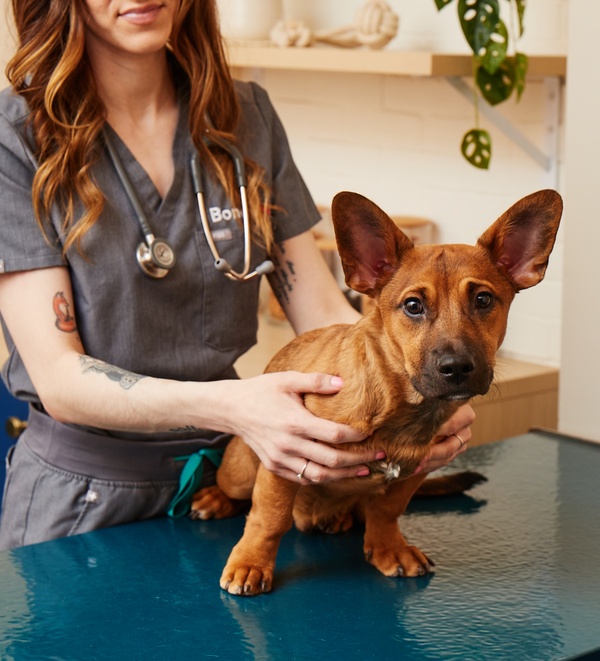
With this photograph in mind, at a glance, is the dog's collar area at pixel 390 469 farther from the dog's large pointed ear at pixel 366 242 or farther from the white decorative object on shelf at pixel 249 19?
the white decorative object on shelf at pixel 249 19

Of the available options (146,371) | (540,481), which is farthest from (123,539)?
(540,481)

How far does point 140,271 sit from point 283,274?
0.29 m

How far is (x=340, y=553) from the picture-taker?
1.33 metres

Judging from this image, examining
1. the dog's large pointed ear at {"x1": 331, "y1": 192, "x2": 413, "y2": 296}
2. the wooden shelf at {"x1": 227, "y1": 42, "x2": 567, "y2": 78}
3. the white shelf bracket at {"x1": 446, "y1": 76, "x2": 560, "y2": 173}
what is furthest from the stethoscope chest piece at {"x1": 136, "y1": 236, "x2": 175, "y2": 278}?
the white shelf bracket at {"x1": 446, "y1": 76, "x2": 560, "y2": 173}

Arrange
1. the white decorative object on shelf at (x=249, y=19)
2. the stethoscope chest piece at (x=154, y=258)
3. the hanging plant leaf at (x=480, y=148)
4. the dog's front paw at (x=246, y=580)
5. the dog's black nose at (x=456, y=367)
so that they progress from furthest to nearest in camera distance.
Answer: the white decorative object on shelf at (x=249, y=19) → the hanging plant leaf at (x=480, y=148) → the stethoscope chest piece at (x=154, y=258) → the dog's front paw at (x=246, y=580) → the dog's black nose at (x=456, y=367)

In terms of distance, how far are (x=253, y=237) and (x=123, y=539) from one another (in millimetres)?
498

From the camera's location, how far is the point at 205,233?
4.94 feet

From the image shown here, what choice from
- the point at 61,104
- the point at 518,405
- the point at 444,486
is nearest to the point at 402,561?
the point at 444,486

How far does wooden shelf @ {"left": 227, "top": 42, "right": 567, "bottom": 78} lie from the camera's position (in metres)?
2.11

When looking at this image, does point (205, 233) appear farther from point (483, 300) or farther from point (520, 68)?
point (520, 68)

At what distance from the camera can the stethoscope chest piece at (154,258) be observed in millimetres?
1436

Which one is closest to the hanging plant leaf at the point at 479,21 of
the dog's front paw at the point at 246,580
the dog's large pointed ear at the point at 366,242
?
the dog's large pointed ear at the point at 366,242

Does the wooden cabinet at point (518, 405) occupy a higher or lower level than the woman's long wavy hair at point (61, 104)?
lower

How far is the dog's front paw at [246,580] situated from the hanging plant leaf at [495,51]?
123cm
